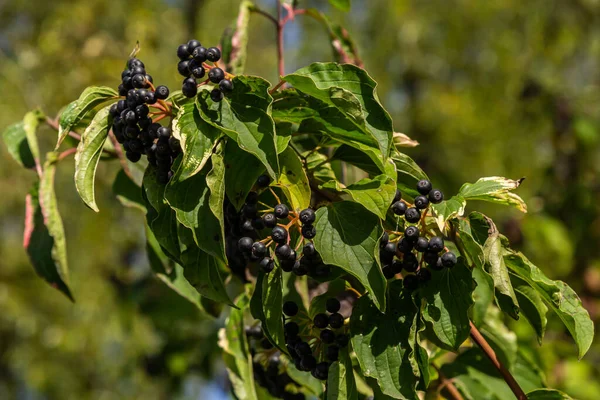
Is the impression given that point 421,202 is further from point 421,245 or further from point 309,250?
point 309,250

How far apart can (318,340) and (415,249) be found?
28cm

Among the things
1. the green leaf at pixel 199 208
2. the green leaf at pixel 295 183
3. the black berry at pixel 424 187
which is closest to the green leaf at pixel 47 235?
the green leaf at pixel 199 208

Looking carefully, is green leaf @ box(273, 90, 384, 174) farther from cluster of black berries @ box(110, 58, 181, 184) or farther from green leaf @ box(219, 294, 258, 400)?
green leaf @ box(219, 294, 258, 400)

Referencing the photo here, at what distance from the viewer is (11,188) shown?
7.05 metres

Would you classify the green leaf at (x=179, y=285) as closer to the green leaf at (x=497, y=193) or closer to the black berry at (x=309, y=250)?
the black berry at (x=309, y=250)

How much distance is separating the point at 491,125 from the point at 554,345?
3000mm

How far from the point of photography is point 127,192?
5.54 ft

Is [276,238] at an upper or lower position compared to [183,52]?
lower

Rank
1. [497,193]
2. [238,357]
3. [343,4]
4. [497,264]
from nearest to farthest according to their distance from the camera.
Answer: [497,264], [497,193], [238,357], [343,4]

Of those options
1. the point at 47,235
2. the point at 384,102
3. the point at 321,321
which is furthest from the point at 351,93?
the point at 384,102

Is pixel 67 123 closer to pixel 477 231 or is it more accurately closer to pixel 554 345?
pixel 477 231

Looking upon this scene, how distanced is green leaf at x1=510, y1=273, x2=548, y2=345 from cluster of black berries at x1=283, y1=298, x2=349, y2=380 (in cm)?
33

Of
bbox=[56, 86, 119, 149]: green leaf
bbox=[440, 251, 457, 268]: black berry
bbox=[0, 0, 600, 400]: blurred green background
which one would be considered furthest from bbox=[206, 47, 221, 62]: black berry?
bbox=[0, 0, 600, 400]: blurred green background

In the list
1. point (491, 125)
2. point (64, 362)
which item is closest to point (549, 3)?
point (491, 125)
